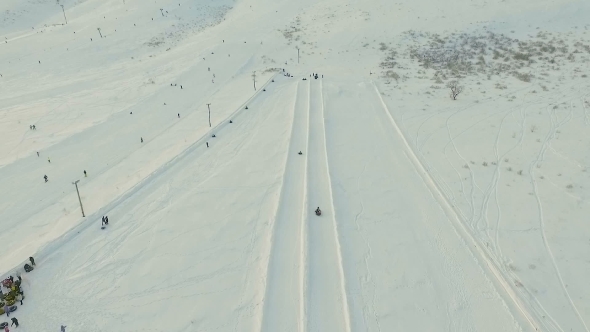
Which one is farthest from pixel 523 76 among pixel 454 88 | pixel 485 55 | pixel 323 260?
pixel 323 260

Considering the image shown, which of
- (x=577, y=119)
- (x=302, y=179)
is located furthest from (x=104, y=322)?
(x=577, y=119)

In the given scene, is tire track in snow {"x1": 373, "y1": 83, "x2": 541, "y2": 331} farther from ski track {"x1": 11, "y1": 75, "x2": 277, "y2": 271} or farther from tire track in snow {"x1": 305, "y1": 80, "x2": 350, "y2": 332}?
ski track {"x1": 11, "y1": 75, "x2": 277, "y2": 271}

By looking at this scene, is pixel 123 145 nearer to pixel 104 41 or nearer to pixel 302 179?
pixel 302 179

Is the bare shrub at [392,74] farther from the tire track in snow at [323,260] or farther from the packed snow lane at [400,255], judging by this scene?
the tire track in snow at [323,260]

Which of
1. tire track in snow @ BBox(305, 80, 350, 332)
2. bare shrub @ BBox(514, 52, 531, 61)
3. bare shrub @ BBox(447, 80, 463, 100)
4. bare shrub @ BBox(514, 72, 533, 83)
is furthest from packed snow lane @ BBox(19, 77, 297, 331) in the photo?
bare shrub @ BBox(514, 52, 531, 61)

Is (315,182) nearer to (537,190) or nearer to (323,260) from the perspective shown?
(323,260)

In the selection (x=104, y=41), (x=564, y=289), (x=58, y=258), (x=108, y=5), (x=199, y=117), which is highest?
(x=108, y=5)
